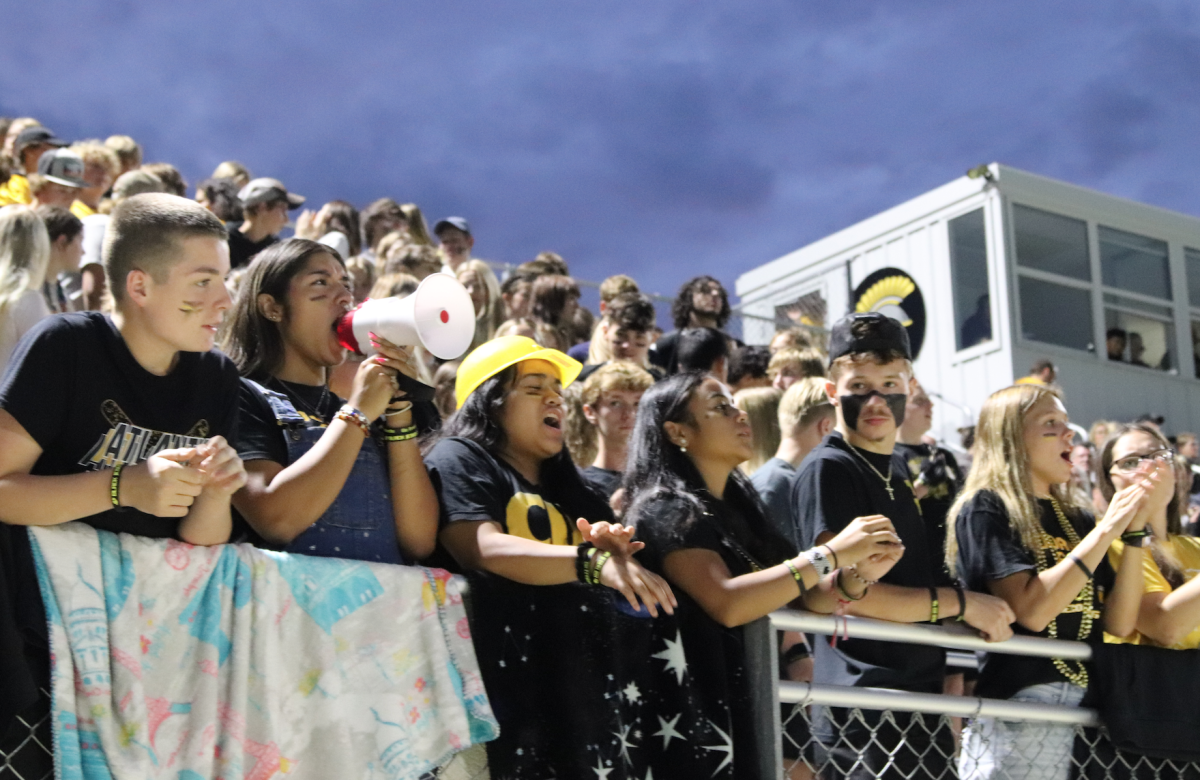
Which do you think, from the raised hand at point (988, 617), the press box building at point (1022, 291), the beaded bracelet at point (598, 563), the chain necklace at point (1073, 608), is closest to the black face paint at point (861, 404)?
the chain necklace at point (1073, 608)

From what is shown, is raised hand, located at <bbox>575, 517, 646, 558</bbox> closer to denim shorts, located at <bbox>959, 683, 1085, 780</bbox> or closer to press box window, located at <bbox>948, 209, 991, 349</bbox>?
denim shorts, located at <bbox>959, 683, 1085, 780</bbox>

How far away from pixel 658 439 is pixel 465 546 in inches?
37.0

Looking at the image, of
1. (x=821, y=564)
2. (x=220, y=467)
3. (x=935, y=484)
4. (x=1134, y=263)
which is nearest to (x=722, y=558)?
(x=821, y=564)

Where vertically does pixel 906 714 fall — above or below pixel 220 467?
below

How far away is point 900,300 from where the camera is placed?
593 inches

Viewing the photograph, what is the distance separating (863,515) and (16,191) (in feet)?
21.1

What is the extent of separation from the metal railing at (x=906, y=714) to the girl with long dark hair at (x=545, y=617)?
356 millimetres

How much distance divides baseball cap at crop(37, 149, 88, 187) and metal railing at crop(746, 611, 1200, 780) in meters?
5.71

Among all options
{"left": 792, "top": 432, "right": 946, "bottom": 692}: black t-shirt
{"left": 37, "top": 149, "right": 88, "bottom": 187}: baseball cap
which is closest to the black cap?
{"left": 792, "top": 432, "right": 946, "bottom": 692}: black t-shirt

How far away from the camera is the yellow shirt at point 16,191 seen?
8.05m

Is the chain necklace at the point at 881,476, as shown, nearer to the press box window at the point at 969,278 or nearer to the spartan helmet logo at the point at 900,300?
the press box window at the point at 969,278

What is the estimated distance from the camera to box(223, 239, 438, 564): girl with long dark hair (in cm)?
318

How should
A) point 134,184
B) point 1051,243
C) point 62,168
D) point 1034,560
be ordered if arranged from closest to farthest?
point 1034,560, point 62,168, point 134,184, point 1051,243

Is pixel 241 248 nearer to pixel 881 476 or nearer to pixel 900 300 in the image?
pixel 881 476
